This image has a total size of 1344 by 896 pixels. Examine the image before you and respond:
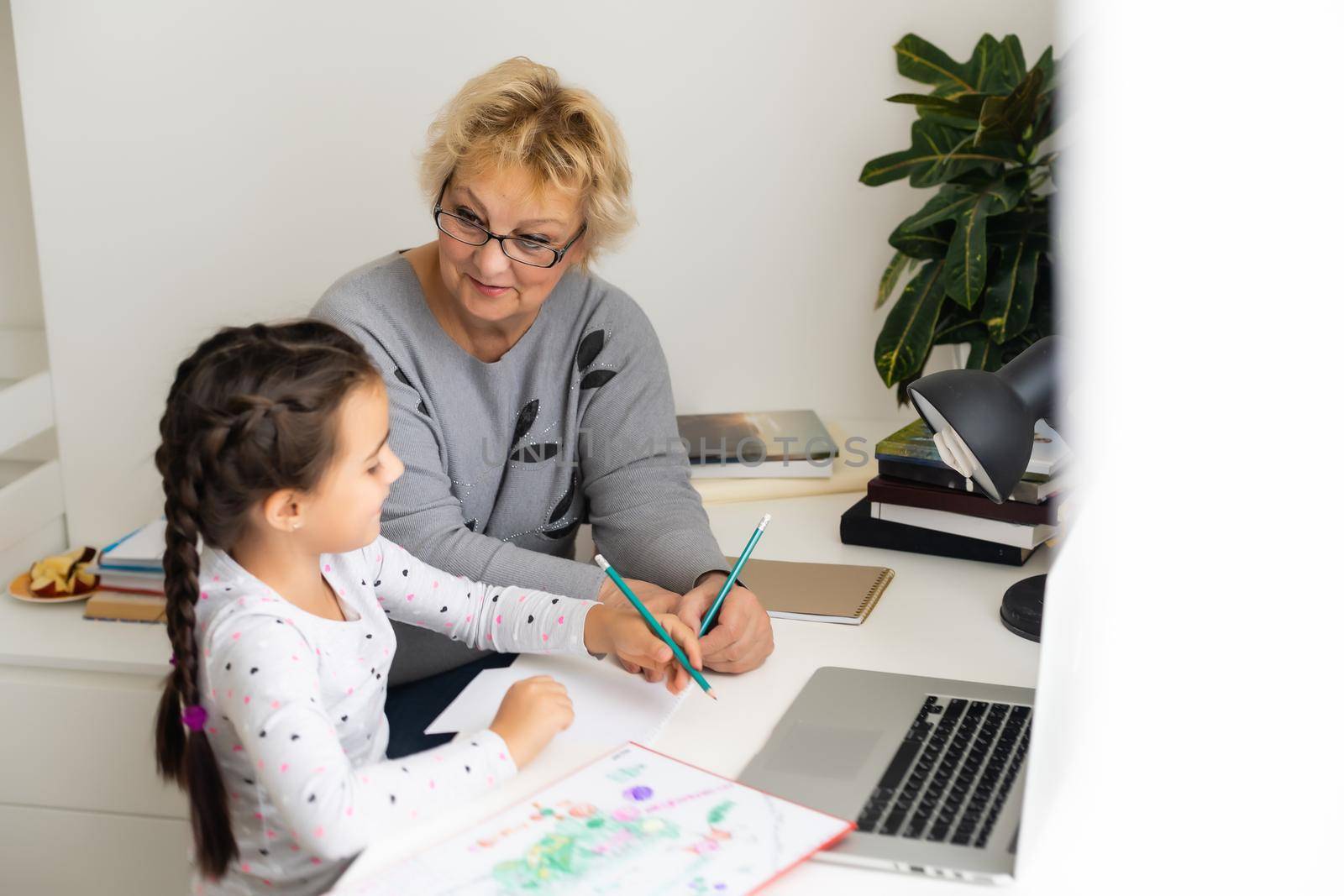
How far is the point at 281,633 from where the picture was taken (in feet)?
3.28

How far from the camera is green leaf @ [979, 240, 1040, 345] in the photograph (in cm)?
177

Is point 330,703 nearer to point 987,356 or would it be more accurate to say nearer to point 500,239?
point 500,239

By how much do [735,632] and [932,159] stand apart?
96 cm

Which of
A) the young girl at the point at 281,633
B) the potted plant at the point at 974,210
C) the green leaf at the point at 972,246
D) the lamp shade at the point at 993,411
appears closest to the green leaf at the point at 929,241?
the potted plant at the point at 974,210

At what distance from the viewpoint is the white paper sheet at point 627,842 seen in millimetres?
846

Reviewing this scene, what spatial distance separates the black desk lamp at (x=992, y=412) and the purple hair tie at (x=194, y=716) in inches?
28.6

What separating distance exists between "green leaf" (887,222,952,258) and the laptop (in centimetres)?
88

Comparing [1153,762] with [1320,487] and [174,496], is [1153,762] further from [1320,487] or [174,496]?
[174,496]

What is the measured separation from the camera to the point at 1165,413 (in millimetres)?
1197

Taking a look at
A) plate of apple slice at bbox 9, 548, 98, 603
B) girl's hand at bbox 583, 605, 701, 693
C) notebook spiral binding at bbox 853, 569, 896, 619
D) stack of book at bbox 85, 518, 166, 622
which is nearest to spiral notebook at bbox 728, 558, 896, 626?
notebook spiral binding at bbox 853, 569, 896, 619

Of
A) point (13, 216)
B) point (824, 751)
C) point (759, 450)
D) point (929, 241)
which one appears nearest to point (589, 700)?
point (824, 751)

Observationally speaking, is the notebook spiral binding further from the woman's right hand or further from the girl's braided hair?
the girl's braided hair

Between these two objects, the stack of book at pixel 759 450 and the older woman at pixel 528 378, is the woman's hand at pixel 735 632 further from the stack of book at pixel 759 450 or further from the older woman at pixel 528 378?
the stack of book at pixel 759 450

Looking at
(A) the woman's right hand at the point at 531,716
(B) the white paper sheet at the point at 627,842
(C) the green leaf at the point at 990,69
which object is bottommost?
(B) the white paper sheet at the point at 627,842
